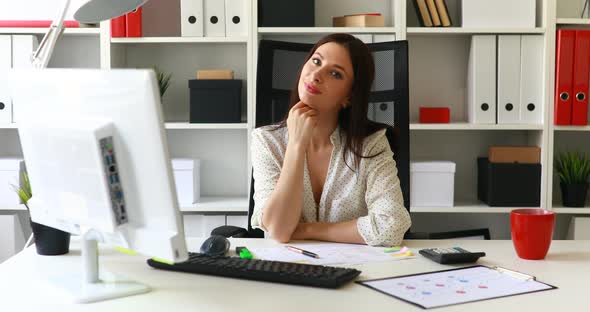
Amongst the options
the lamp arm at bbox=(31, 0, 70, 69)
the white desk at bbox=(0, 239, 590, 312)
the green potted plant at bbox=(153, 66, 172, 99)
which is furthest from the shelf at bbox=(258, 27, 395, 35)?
the white desk at bbox=(0, 239, 590, 312)

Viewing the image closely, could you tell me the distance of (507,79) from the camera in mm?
3207

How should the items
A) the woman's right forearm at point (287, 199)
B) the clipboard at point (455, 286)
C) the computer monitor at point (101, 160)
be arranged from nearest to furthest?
the computer monitor at point (101, 160) < the clipboard at point (455, 286) < the woman's right forearm at point (287, 199)

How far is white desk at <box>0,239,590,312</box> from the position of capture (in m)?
1.26

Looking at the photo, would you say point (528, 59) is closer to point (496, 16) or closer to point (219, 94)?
point (496, 16)

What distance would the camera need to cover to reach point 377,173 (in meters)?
2.03

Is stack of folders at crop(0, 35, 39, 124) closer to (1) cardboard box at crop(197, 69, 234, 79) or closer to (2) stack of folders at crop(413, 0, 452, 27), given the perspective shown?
(1) cardboard box at crop(197, 69, 234, 79)

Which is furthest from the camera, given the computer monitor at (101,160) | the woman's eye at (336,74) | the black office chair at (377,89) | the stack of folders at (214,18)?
the stack of folders at (214,18)

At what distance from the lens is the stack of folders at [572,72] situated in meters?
3.16

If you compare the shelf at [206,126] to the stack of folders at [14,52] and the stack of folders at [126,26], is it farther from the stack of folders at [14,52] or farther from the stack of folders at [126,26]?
the stack of folders at [14,52]

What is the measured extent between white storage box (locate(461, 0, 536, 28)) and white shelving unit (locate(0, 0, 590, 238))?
76 millimetres

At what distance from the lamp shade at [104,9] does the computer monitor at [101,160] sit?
308 millimetres

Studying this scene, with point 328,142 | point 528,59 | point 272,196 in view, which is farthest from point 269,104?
point 528,59

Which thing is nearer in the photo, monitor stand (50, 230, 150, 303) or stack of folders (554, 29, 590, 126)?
monitor stand (50, 230, 150, 303)

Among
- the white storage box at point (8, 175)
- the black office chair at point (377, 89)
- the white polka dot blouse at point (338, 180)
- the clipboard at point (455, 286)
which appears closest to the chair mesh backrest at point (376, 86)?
the black office chair at point (377, 89)
